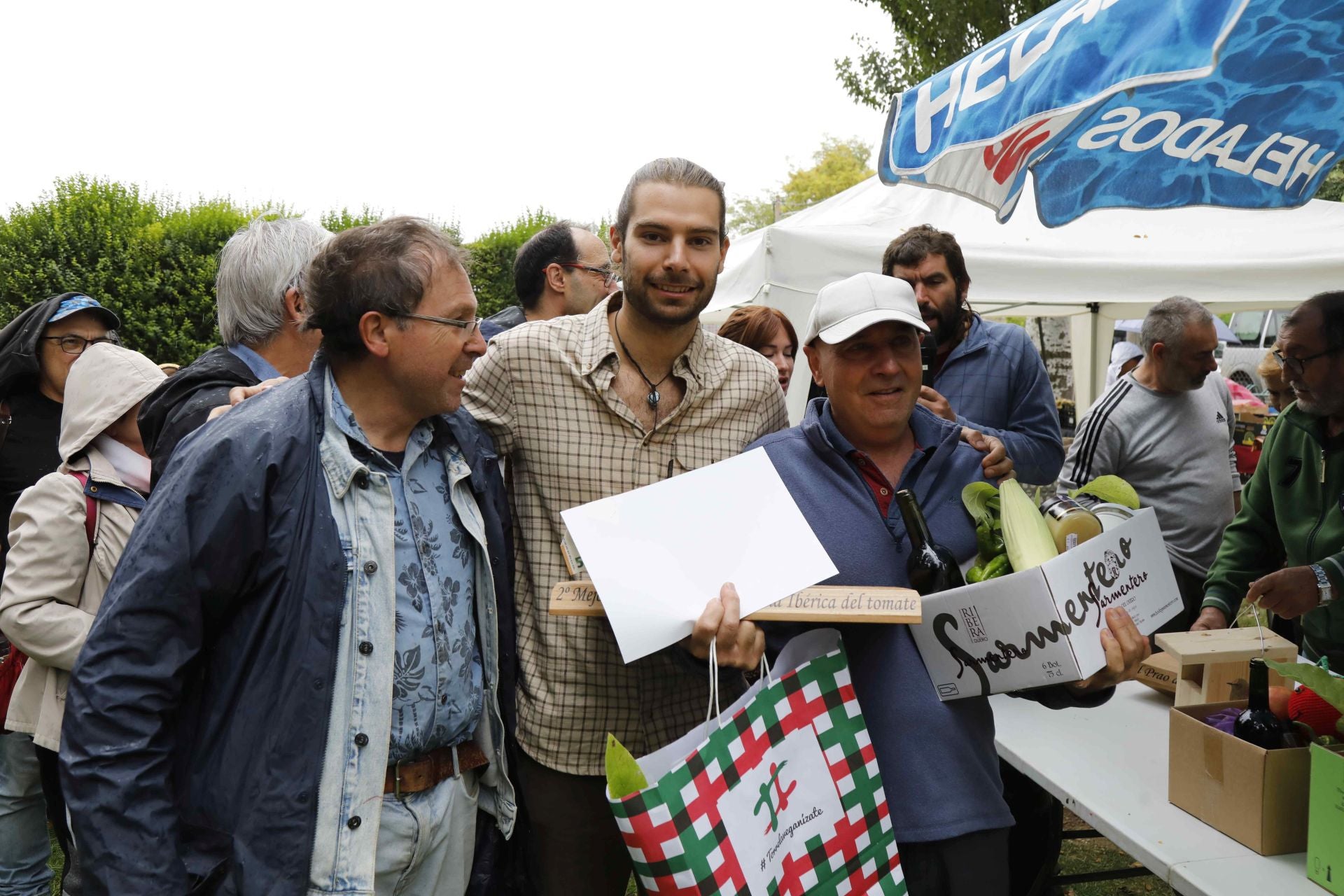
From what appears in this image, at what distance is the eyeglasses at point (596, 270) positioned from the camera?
4895 millimetres

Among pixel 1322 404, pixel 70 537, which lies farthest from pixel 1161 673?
pixel 70 537

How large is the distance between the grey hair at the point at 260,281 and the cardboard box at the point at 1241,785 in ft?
8.68

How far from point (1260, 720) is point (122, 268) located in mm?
12167

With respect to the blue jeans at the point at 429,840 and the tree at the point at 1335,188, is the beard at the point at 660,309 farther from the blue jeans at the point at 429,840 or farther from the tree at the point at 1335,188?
the tree at the point at 1335,188

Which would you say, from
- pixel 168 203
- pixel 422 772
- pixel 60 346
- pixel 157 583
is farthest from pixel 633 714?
pixel 168 203

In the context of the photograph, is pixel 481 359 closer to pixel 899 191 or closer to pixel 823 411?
pixel 823 411

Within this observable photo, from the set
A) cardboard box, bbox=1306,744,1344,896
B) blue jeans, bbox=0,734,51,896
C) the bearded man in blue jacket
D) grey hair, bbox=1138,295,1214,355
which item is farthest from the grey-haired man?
grey hair, bbox=1138,295,1214,355

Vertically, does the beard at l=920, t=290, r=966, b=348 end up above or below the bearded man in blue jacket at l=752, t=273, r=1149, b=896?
above

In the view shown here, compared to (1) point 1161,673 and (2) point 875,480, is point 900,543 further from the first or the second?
(1) point 1161,673

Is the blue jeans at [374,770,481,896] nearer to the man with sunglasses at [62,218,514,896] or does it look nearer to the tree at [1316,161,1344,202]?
the man with sunglasses at [62,218,514,896]

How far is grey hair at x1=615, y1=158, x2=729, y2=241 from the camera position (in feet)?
7.32

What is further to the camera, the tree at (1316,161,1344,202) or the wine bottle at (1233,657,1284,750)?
the tree at (1316,161,1344,202)

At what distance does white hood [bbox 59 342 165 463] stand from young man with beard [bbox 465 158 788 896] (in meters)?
1.54

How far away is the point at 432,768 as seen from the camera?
1.86m
